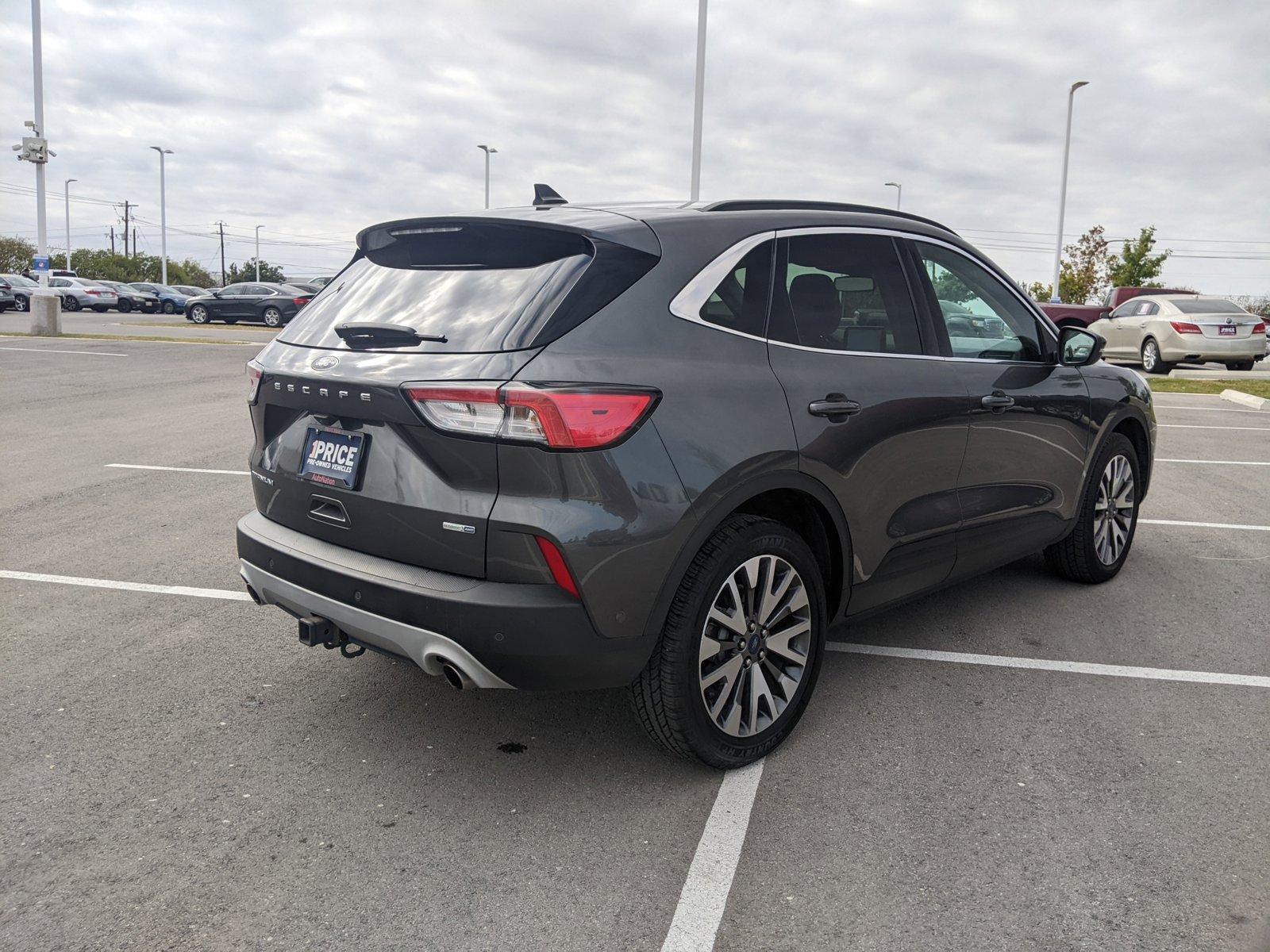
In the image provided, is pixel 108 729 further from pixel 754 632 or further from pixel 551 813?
pixel 754 632

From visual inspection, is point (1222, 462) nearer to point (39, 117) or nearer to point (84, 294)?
point (39, 117)

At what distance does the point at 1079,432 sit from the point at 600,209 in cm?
280

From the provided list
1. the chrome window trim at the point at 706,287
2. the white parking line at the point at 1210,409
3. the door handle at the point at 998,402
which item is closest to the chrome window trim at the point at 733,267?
the chrome window trim at the point at 706,287

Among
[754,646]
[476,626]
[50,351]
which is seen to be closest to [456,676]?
[476,626]

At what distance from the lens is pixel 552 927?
2.61m

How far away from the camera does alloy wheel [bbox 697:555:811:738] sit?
3277 mm

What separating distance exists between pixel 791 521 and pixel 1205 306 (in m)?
20.4

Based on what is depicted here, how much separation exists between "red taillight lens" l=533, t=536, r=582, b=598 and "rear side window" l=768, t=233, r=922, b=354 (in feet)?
3.59

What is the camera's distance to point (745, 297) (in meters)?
3.43

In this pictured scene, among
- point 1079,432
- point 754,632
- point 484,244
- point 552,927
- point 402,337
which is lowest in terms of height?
point 552,927

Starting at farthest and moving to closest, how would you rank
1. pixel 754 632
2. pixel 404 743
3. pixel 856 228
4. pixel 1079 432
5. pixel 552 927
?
pixel 1079 432 < pixel 856 228 < pixel 404 743 < pixel 754 632 < pixel 552 927

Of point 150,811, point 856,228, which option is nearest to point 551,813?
point 150,811

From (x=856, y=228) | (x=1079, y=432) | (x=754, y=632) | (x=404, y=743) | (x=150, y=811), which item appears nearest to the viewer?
A: (x=150, y=811)

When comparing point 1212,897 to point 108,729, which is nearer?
point 1212,897
